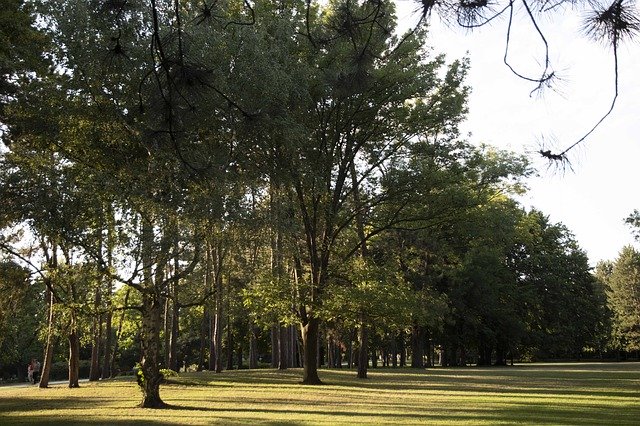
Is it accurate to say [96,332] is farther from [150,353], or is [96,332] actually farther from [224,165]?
[224,165]

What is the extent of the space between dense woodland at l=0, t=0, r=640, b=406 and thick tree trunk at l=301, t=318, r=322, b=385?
0.19 ft

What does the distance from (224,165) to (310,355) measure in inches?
448

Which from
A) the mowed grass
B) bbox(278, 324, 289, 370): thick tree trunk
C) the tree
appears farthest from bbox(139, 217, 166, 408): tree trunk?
the tree

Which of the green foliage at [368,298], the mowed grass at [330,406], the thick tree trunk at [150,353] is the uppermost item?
the green foliage at [368,298]

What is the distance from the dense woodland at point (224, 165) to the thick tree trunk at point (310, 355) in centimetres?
6

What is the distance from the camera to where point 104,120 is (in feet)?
57.4

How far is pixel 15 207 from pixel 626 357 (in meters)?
76.9

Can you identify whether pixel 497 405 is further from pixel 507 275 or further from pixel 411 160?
pixel 507 275

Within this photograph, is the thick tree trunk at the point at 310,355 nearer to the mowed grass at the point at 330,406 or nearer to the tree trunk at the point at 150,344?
the mowed grass at the point at 330,406

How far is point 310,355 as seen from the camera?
85.2ft

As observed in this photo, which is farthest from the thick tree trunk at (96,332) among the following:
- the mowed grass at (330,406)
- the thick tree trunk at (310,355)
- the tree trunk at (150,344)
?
the thick tree trunk at (310,355)

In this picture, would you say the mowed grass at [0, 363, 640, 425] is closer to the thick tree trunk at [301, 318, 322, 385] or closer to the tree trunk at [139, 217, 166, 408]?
the tree trunk at [139, 217, 166, 408]

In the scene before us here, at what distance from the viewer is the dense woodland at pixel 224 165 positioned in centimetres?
949

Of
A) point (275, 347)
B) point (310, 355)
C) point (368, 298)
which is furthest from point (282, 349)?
point (368, 298)
